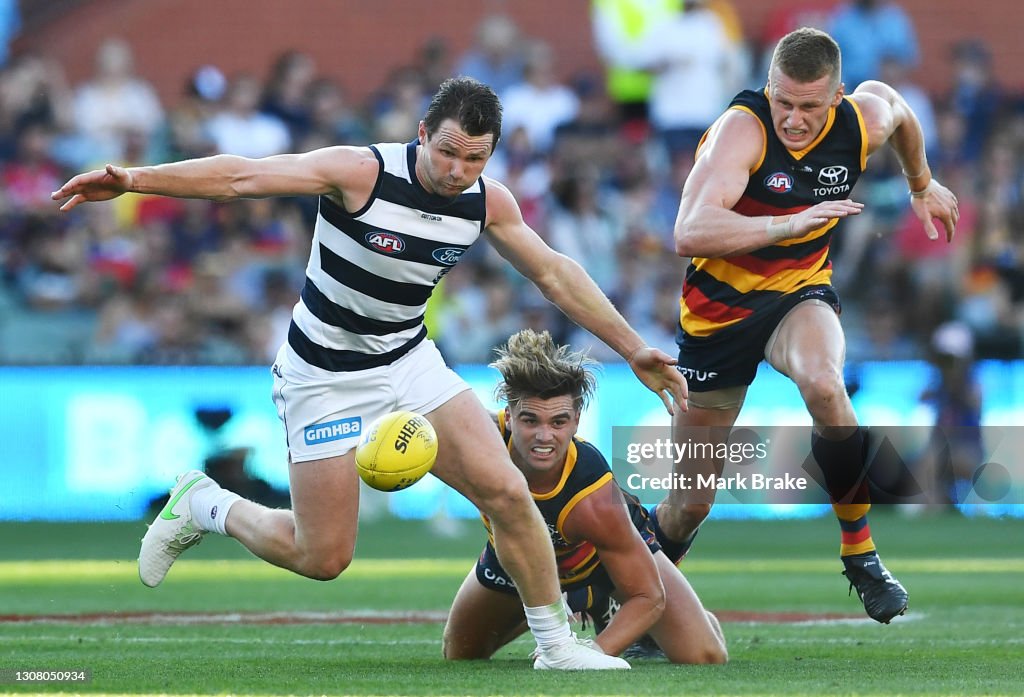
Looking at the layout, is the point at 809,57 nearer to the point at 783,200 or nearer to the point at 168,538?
the point at 783,200

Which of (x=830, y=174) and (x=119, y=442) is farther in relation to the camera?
(x=119, y=442)

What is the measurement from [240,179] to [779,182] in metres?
2.81

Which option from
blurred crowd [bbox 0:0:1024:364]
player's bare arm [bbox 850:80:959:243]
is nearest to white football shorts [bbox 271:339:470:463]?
player's bare arm [bbox 850:80:959:243]

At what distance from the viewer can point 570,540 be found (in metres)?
7.27

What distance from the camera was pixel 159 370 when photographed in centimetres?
1554

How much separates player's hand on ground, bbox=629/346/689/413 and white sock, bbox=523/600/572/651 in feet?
3.37

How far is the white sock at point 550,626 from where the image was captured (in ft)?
22.5

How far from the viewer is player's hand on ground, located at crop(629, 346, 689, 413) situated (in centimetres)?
694

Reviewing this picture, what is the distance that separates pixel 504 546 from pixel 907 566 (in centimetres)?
631

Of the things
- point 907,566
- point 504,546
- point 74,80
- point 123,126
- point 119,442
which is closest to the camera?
point 504,546

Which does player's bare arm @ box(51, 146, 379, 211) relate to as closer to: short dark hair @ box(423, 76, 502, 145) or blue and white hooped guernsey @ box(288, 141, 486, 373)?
blue and white hooped guernsey @ box(288, 141, 486, 373)

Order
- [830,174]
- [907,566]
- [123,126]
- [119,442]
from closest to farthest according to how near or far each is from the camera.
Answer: [830,174], [907,566], [119,442], [123,126]

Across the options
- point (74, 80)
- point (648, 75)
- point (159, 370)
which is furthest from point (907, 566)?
point (74, 80)

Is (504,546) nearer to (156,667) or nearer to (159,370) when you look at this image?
(156,667)
